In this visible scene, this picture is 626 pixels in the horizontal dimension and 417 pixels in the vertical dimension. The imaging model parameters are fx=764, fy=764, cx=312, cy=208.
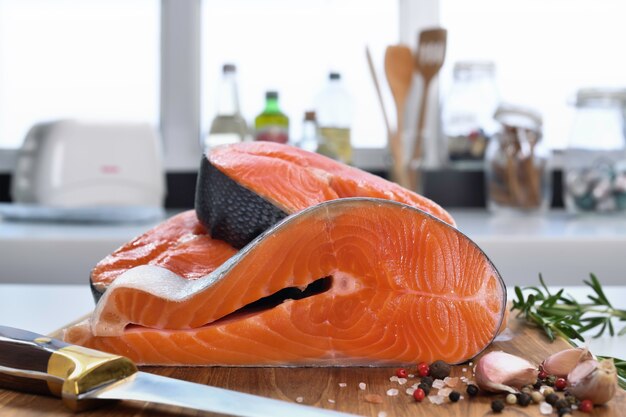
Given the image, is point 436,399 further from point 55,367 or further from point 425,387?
point 55,367

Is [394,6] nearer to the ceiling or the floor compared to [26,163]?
nearer to the ceiling

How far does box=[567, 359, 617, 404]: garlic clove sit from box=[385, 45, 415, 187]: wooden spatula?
1632 millimetres

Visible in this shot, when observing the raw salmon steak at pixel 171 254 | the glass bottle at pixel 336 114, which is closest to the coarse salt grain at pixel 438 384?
the raw salmon steak at pixel 171 254

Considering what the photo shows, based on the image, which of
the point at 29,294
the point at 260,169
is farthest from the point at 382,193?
the point at 29,294

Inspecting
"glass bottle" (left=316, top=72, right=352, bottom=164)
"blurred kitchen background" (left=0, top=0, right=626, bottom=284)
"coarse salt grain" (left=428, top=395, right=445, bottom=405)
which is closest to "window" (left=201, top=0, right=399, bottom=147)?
"blurred kitchen background" (left=0, top=0, right=626, bottom=284)

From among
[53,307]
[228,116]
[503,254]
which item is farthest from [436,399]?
[228,116]

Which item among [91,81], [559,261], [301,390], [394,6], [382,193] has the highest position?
[394,6]

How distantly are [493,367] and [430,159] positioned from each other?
6.70 feet

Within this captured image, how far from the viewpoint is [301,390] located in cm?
56

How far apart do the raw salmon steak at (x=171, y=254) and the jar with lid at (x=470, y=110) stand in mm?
1651

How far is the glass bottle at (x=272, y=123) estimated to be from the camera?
7.03ft

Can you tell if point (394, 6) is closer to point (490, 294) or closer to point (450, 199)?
point (450, 199)

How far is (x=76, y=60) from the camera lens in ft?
8.50

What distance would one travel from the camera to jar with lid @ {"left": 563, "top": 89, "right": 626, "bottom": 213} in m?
1.99
